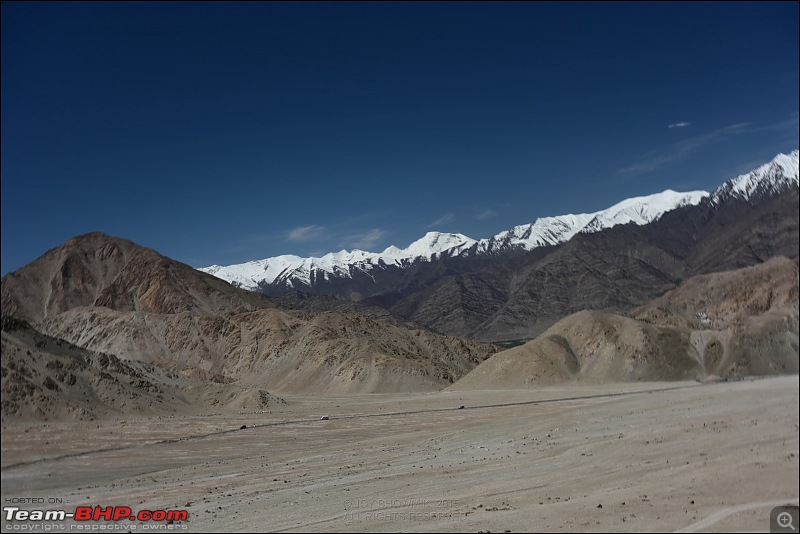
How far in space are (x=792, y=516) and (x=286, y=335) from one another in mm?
140040

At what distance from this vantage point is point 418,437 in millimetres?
47875

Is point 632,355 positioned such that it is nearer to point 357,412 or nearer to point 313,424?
point 357,412

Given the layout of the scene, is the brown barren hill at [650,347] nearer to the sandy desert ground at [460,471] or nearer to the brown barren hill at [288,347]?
the brown barren hill at [288,347]

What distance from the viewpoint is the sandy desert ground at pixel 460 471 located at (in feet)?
53.5

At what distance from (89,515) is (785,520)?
18975 mm

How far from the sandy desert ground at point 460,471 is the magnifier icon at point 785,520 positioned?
1.50 feet

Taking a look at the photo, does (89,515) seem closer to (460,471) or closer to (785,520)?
(460,471)

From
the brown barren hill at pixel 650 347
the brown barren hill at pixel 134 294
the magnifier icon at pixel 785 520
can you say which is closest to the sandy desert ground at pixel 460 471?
the magnifier icon at pixel 785 520

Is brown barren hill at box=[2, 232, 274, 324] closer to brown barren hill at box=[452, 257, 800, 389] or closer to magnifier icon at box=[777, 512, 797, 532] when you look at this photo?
brown barren hill at box=[452, 257, 800, 389]

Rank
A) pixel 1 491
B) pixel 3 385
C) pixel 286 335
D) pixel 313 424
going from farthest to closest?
pixel 286 335 → pixel 313 424 → pixel 3 385 → pixel 1 491

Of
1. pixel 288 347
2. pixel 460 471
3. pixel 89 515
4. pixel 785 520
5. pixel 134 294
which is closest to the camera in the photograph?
pixel 785 520

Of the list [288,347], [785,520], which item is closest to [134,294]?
[288,347]

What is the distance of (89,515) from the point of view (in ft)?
54.7

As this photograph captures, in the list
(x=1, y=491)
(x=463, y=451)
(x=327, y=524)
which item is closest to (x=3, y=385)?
(x=1, y=491)
